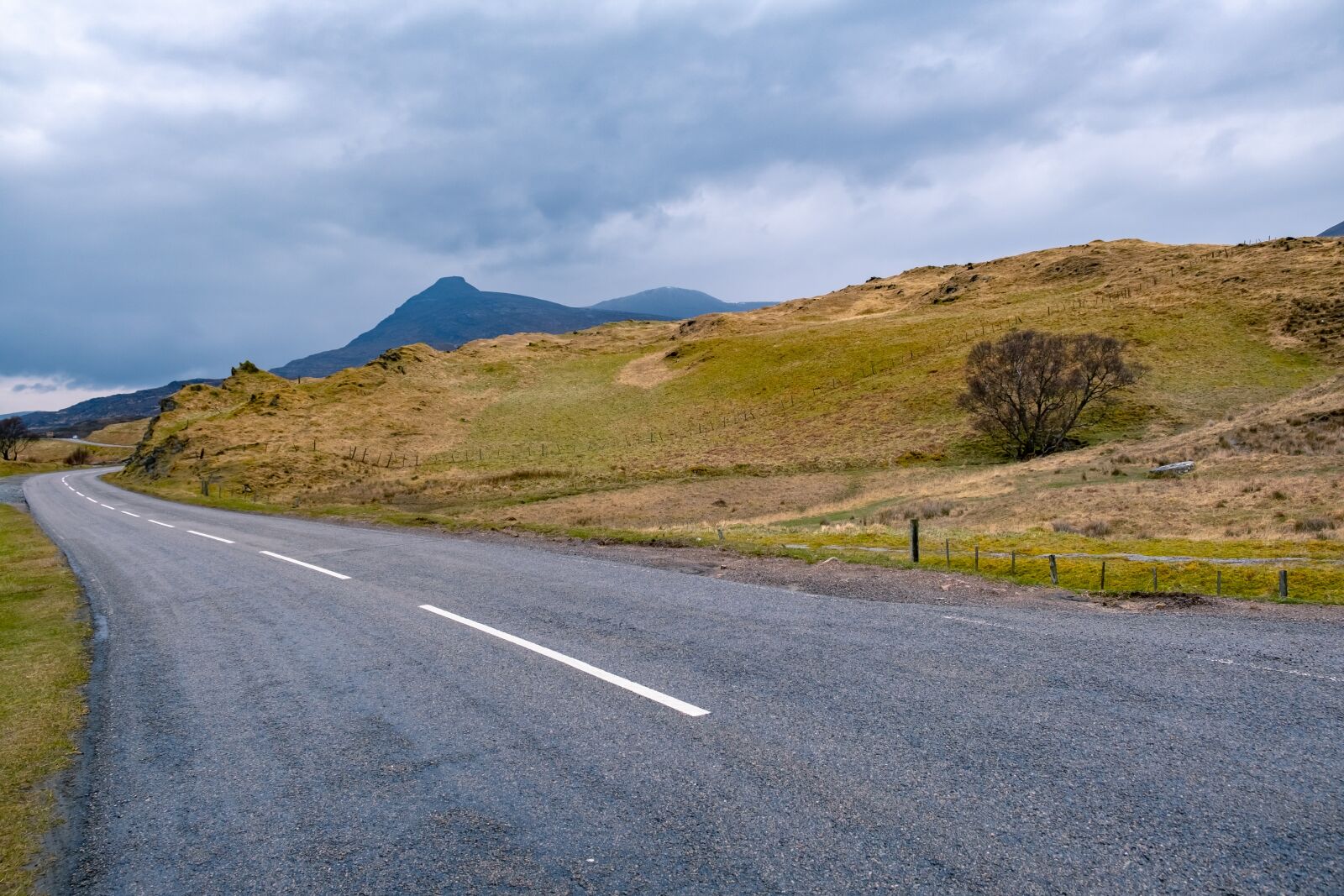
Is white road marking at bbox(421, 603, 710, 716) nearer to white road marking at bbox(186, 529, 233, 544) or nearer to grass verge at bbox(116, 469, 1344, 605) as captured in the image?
grass verge at bbox(116, 469, 1344, 605)

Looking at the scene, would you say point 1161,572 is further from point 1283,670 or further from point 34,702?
point 34,702

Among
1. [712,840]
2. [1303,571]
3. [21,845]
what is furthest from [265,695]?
[1303,571]

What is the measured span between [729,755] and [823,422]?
54.2 metres

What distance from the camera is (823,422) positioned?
189ft

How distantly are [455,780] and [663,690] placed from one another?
6.48 ft

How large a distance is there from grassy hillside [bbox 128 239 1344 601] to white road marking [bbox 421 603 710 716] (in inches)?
657

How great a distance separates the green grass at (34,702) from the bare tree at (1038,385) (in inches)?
1770

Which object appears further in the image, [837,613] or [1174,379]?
[1174,379]

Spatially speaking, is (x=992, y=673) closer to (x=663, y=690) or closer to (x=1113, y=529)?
(x=663, y=690)

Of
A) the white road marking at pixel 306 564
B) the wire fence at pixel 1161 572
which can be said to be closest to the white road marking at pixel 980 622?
the wire fence at pixel 1161 572

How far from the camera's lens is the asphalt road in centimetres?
369

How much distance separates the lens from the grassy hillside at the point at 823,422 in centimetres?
2988

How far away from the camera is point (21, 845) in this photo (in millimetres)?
4332

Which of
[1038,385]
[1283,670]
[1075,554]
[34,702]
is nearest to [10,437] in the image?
[34,702]
